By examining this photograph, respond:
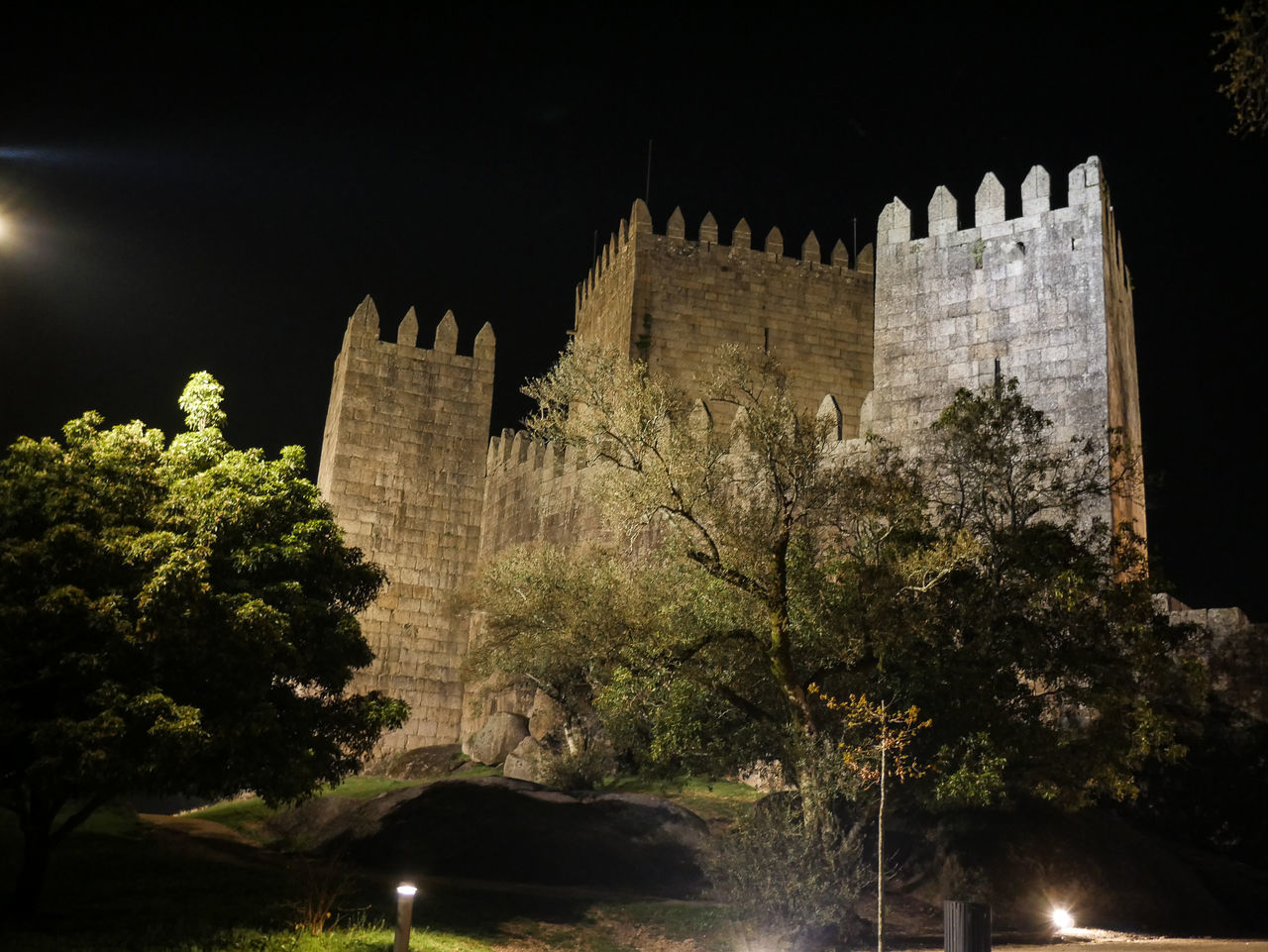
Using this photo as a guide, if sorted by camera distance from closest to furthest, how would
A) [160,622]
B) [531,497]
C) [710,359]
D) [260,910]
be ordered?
[160,622] → [260,910] → [531,497] → [710,359]

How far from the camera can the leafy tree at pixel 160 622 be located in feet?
37.6

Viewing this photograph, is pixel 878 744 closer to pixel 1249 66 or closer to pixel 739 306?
pixel 1249 66

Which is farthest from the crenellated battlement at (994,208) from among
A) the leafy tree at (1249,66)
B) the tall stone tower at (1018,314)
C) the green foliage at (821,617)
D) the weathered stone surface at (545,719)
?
the leafy tree at (1249,66)

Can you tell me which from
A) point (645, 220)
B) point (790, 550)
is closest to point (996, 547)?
point (790, 550)

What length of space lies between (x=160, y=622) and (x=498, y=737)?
1428 cm

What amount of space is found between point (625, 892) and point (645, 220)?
19.5 metres

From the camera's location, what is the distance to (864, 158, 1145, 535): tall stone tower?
20.2 metres

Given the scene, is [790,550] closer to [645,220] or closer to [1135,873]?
[1135,873]

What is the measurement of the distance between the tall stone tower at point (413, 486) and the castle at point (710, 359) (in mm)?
35

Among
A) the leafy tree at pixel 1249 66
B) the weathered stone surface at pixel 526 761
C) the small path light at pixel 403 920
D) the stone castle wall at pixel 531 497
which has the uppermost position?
the stone castle wall at pixel 531 497

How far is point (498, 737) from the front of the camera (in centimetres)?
2525

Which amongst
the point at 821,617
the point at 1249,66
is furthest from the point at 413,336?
the point at 1249,66

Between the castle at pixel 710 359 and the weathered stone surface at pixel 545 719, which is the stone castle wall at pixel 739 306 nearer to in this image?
the castle at pixel 710 359

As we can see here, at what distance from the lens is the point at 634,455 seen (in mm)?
14641
